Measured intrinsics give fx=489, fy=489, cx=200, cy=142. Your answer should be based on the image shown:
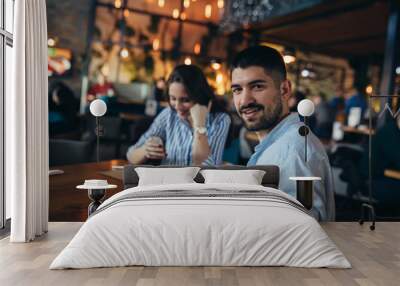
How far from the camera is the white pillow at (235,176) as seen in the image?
5312mm

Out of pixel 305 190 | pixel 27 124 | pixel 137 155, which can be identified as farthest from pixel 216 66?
pixel 27 124

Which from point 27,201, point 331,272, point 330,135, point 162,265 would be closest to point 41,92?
point 27,201

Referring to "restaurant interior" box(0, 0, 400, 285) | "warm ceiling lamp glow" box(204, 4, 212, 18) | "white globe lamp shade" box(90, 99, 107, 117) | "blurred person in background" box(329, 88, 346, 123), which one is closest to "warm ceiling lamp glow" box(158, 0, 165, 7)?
"restaurant interior" box(0, 0, 400, 285)

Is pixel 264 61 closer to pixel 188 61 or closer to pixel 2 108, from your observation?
pixel 188 61

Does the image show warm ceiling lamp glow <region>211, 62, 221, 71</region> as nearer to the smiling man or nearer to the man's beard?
the smiling man

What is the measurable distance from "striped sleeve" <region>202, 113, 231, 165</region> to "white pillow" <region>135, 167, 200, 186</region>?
28.1 inches

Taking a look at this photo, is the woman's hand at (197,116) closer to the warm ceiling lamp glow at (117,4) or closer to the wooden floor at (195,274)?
the warm ceiling lamp glow at (117,4)

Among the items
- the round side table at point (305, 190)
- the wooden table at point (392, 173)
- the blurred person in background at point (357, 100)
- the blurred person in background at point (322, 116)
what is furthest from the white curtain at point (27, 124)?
the wooden table at point (392, 173)

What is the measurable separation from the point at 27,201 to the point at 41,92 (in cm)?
111

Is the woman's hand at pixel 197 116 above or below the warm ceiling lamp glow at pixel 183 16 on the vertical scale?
below

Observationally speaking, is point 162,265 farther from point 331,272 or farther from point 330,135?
point 330,135

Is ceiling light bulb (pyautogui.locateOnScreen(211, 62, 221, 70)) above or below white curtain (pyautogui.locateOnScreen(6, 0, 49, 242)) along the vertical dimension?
above

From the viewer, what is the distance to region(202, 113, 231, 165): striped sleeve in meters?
6.19

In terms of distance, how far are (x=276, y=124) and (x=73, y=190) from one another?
104 inches
